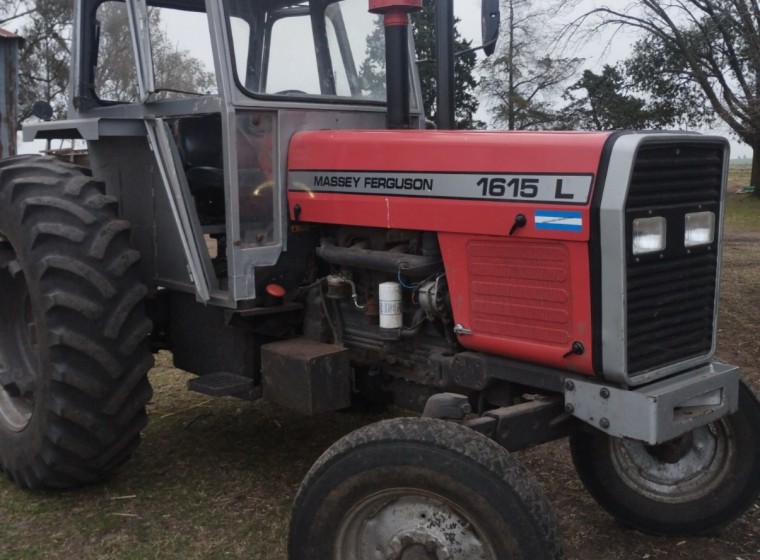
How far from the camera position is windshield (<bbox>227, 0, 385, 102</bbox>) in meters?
3.92

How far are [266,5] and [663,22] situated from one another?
477 inches

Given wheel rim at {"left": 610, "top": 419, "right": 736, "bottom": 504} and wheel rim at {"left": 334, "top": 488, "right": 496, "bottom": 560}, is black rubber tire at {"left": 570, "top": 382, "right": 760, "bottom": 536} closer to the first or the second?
wheel rim at {"left": 610, "top": 419, "right": 736, "bottom": 504}

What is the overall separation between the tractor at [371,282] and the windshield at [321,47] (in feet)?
0.04

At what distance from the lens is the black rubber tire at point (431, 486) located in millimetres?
2496

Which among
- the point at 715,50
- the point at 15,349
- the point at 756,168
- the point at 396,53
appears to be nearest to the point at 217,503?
the point at 15,349

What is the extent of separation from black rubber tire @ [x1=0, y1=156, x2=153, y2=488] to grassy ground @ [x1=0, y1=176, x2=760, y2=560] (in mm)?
222

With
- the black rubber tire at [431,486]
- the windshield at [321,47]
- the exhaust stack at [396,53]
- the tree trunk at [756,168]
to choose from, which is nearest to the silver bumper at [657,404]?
the black rubber tire at [431,486]

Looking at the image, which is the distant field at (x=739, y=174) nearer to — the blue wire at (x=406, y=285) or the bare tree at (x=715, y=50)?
the bare tree at (x=715, y=50)

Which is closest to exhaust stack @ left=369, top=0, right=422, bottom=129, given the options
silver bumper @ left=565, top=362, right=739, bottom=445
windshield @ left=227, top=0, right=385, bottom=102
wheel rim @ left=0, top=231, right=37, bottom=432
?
windshield @ left=227, top=0, right=385, bottom=102

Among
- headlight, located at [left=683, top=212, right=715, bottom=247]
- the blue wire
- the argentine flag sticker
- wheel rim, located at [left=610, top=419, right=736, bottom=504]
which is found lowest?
wheel rim, located at [left=610, top=419, right=736, bottom=504]

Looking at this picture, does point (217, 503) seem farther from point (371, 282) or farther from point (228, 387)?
point (371, 282)

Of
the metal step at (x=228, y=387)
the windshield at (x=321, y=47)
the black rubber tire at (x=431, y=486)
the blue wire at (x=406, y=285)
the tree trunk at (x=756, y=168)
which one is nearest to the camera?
the black rubber tire at (x=431, y=486)

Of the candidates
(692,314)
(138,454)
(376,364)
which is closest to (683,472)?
(692,314)

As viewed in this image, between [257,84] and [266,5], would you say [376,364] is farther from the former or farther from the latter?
[266,5]
